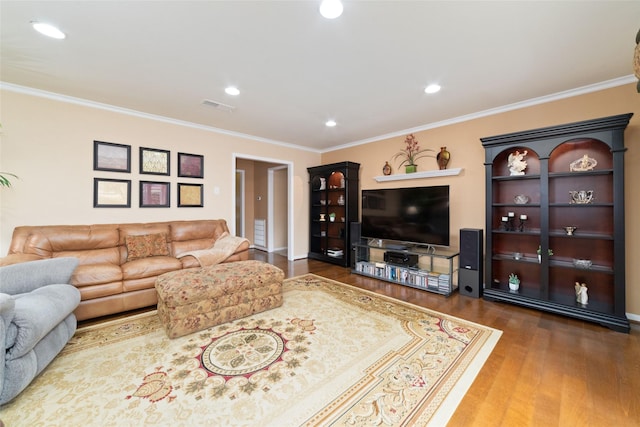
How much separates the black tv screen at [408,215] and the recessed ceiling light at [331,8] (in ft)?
8.52

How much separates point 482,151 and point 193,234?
171 inches

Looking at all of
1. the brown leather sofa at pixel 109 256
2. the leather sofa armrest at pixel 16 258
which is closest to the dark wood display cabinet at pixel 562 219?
the brown leather sofa at pixel 109 256

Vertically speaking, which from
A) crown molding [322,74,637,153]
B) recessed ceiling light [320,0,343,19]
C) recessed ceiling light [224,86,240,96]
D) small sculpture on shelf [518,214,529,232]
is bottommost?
small sculpture on shelf [518,214,529,232]

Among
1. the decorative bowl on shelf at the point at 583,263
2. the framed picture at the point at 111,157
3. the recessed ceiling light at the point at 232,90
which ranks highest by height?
the recessed ceiling light at the point at 232,90

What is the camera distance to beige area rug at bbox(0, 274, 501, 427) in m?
1.39

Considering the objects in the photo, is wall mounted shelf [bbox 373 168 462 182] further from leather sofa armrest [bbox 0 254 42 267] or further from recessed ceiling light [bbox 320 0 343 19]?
leather sofa armrest [bbox 0 254 42 267]

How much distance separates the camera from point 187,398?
1.50 meters

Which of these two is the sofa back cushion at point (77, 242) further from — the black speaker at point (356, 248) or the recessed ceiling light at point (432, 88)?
the recessed ceiling light at point (432, 88)

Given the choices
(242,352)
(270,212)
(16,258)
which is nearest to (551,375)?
(242,352)

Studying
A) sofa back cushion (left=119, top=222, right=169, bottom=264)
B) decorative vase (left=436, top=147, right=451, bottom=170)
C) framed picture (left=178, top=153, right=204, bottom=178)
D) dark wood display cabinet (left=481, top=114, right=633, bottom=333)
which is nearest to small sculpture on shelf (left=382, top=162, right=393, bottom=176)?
decorative vase (left=436, top=147, right=451, bottom=170)

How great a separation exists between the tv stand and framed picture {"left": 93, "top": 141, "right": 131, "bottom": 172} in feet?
12.2

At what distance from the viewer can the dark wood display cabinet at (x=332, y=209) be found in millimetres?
4875

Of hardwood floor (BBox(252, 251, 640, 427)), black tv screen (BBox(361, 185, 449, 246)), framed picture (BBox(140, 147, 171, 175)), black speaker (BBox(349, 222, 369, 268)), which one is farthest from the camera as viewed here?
black speaker (BBox(349, 222, 369, 268))

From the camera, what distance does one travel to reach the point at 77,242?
9.59 ft
